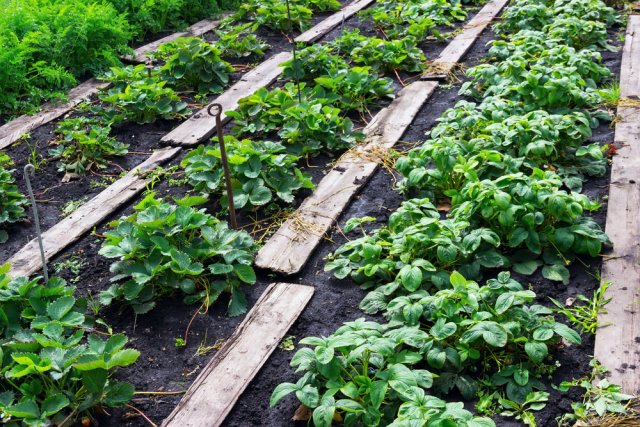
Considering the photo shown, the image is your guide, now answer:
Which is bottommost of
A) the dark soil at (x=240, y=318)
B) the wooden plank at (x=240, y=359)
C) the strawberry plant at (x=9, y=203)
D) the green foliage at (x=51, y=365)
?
the dark soil at (x=240, y=318)

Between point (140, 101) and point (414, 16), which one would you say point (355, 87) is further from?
point (414, 16)

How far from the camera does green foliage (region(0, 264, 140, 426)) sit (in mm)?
2621

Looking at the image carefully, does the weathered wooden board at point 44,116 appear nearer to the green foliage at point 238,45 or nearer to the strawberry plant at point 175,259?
the green foliage at point 238,45

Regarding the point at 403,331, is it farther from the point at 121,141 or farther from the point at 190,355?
the point at 121,141

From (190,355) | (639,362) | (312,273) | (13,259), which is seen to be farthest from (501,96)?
(13,259)

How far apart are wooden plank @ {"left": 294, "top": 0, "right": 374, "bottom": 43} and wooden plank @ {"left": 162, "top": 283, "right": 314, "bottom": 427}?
11.7ft

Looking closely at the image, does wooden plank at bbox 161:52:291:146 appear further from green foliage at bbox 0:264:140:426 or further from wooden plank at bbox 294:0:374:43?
green foliage at bbox 0:264:140:426

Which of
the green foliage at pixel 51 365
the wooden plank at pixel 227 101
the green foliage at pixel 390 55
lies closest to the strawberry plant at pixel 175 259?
the green foliage at pixel 51 365

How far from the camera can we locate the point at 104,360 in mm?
2748

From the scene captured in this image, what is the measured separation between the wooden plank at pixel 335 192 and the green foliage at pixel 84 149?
149 cm

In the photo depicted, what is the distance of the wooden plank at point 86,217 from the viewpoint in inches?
146

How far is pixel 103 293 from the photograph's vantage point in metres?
3.36

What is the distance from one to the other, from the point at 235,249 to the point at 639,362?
185cm

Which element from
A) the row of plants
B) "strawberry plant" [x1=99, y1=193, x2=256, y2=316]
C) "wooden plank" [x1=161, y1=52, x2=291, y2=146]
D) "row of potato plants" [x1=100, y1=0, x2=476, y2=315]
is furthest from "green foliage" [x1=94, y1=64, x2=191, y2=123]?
"strawberry plant" [x1=99, y1=193, x2=256, y2=316]
